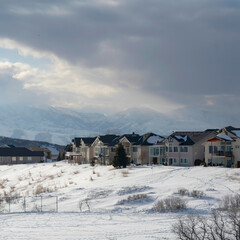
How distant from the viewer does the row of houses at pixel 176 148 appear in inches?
2645

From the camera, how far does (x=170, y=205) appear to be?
3584 centimetres

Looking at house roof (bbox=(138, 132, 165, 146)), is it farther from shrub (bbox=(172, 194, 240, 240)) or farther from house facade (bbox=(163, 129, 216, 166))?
shrub (bbox=(172, 194, 240, 240))

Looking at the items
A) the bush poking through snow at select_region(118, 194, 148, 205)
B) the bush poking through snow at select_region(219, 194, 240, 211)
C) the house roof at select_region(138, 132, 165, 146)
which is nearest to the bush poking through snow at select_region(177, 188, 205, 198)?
the bush poking through snow at select_region(219, 194, 240, 211)

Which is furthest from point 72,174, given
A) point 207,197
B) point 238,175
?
point 207,197

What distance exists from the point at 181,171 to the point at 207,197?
20.8 m

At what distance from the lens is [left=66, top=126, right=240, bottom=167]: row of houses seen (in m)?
67.2

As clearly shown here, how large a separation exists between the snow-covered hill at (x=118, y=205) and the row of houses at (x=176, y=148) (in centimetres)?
855

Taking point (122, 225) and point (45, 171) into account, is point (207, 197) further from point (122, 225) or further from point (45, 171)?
point (45, 171)

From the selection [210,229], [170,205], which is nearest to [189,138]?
[170,205]

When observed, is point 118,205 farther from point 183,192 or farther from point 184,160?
point 184,160

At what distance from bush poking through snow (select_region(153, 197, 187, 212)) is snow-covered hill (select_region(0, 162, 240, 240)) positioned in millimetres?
571

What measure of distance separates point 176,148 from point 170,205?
4068 centimetres

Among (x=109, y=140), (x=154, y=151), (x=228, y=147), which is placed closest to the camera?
(x=228, y=147)

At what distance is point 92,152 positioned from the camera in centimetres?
9588
